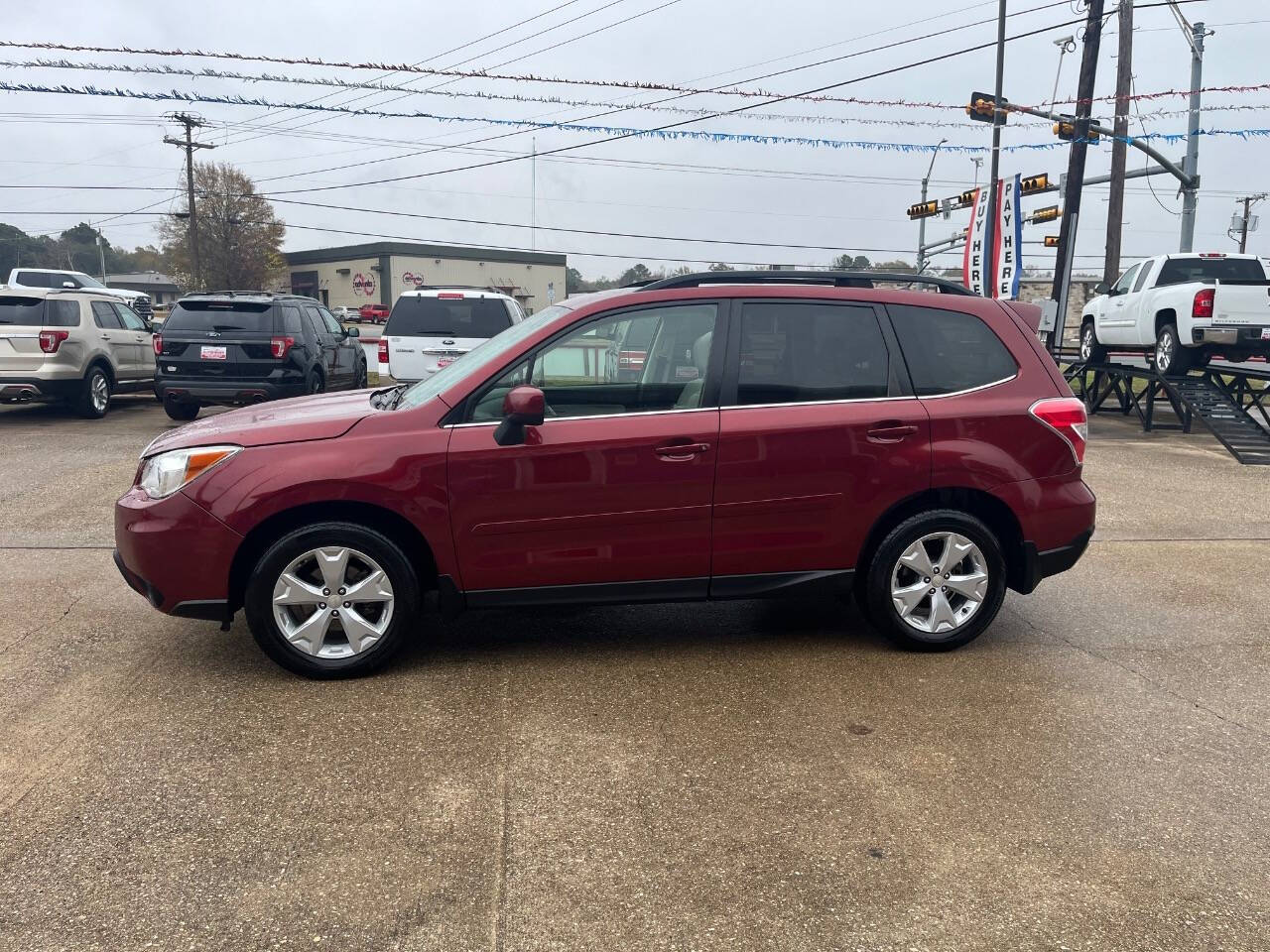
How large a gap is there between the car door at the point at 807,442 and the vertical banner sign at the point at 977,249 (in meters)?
15.0

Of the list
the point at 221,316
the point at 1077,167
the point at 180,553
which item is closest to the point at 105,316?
the point at 221,316

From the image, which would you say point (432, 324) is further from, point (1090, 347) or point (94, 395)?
point (1090, 347)

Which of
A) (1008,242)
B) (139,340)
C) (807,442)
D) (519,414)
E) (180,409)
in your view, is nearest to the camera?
(519,414)

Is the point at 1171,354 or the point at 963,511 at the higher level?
the point at 1171,354

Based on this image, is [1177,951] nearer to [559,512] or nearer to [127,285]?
[559,512]

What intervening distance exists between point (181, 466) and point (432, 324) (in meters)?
7.87

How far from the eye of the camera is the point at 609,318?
4.58 metres

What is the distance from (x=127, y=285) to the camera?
97.2 m

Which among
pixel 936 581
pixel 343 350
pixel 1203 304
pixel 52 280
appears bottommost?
pixel 936 581

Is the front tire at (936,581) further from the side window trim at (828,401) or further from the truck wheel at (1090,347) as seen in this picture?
the truck wheel at (1090,347)

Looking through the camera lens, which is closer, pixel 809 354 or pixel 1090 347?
pixel 809 354

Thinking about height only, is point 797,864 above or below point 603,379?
below

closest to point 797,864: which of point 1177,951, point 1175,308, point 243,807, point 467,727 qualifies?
point 1177,951

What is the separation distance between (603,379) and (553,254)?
8000 cm
